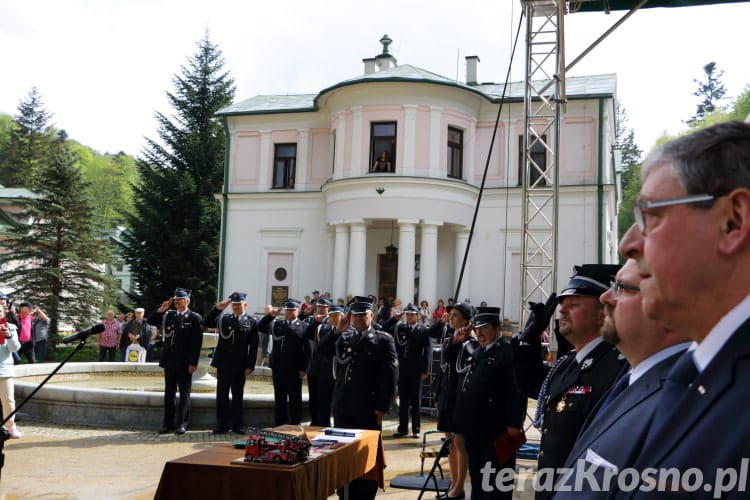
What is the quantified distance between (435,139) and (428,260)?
4598mm

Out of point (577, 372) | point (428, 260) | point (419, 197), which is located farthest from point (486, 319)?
point (419, 197)

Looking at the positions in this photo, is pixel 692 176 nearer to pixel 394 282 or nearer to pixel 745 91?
pixel 394 282

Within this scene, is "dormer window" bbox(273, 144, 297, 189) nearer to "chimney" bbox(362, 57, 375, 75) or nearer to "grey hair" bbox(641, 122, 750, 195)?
"chimney" bbox(362, 57, 375, 75)

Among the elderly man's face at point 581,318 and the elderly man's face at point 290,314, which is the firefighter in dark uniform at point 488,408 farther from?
the elderly man's face at point 290,314

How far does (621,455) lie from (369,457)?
15.9 feet

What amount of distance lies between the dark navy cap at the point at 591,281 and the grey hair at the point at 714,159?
3024 mm

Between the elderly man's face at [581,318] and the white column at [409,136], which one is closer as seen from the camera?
the elderly man's face at [581,318]

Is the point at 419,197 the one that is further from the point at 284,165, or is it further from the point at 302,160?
the point at 284,165

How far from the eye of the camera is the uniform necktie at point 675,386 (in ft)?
4.71

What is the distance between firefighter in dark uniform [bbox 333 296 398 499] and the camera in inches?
286

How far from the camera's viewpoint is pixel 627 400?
6.42ft

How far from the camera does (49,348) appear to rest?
29.2 metres

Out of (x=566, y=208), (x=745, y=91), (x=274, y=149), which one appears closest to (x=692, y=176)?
(x=566, y=208)

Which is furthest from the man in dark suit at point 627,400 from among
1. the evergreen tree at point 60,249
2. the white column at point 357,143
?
the evergreen tree at point 60,249
